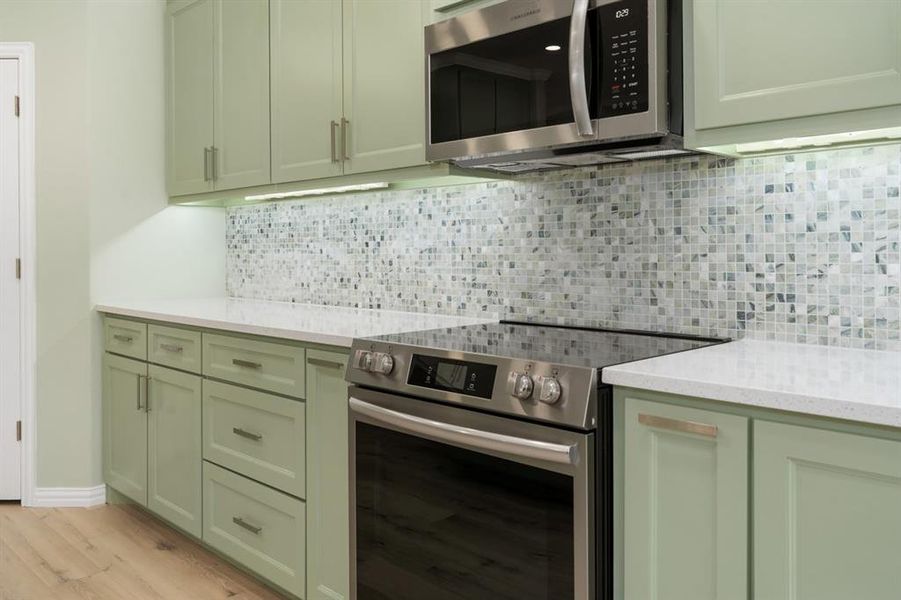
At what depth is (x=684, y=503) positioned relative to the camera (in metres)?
1.47

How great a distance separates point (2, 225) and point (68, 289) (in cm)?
40

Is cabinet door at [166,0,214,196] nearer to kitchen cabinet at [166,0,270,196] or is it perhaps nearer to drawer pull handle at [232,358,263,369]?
kitchen cabinet at [166,0,270,196]

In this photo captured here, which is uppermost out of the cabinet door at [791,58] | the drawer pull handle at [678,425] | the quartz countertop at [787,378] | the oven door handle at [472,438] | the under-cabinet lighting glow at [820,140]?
the cabinet door at [791,58]

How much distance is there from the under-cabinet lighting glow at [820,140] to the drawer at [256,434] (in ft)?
4.74

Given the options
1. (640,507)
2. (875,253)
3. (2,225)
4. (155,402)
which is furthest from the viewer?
(2,225)

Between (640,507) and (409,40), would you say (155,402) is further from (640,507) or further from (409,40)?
(640,507)

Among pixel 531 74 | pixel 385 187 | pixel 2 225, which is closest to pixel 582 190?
pixel 531 74

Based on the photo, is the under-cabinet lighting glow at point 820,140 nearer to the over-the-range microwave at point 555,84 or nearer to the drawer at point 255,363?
the over-the-range microwave at point 555,84

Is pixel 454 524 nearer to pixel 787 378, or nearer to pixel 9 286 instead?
pixel 787 378

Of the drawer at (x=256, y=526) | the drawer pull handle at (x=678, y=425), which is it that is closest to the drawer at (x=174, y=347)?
the drawer at (x=256, y=526)

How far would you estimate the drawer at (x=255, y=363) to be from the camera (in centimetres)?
234

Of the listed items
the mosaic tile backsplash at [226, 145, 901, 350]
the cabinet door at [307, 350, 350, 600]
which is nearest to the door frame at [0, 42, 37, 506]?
the mosaic tile backsplash at [226, 145, 901, 350]

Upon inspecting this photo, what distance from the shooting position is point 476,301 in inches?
104

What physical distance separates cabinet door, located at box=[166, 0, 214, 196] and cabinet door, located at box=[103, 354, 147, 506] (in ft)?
2.80
